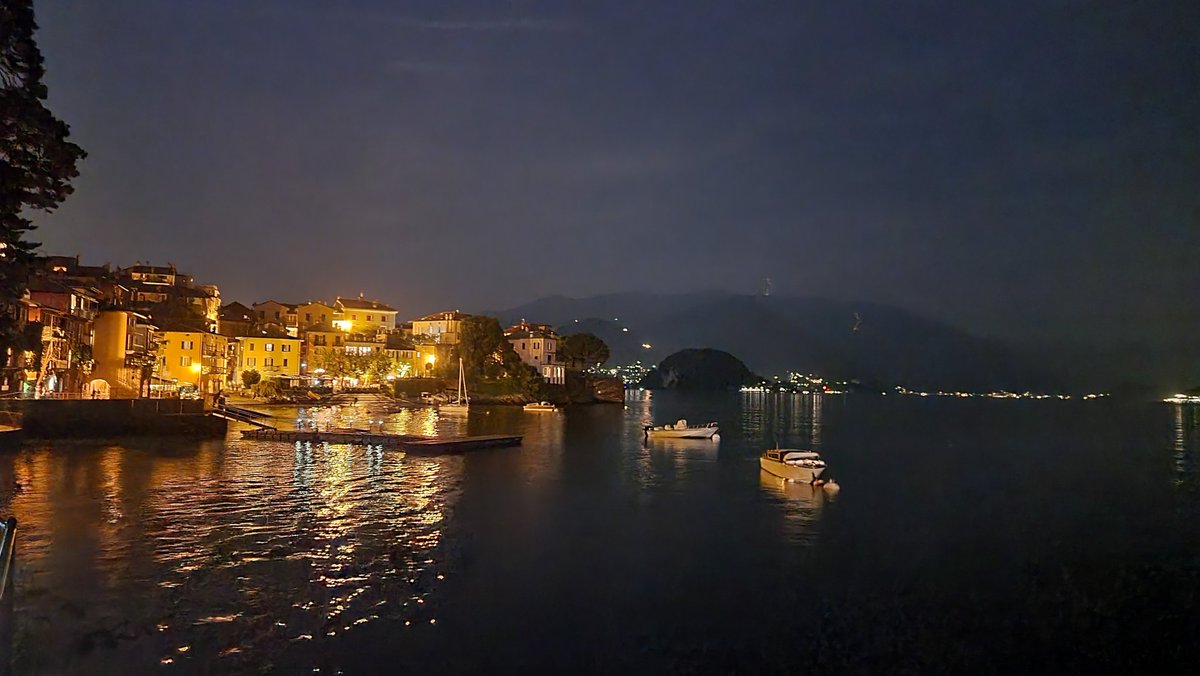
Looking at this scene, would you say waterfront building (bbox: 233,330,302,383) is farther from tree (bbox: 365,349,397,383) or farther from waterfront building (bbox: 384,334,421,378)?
waterfront building (bbox: 384,334,421,378)

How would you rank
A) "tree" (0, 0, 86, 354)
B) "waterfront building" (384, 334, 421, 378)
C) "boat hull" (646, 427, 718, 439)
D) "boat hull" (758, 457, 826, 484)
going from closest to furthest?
"tree" (0, 0, 86, 354)
"boat hull" (758, 457, 826, 484)
"boat hull" (646, 427, 718, 439)
"waterfront building" (384, 334, 421, 378)

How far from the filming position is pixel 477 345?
108250mm

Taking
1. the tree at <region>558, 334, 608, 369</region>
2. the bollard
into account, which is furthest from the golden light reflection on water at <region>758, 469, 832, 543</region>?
the tree at <region>558, 334, 608, 369</region>

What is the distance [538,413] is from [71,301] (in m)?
51.4

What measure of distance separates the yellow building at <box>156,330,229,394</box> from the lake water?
38215mm

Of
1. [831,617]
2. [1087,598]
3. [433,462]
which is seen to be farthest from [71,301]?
[1087,598]

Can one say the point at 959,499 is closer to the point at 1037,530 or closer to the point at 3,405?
the point at 1037,530

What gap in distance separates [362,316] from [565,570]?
107 metres

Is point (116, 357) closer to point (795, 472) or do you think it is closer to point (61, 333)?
point (61, 333)

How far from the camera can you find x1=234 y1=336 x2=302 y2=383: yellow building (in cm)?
8978

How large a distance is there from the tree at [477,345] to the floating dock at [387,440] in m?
60.6

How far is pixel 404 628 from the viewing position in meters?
13.0

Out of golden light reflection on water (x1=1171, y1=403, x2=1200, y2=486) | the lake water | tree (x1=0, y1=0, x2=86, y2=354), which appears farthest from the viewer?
golden light reflection on water (x1=1171, y1=403, x2=1200, y2=486)

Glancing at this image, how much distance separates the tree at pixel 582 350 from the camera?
129m
